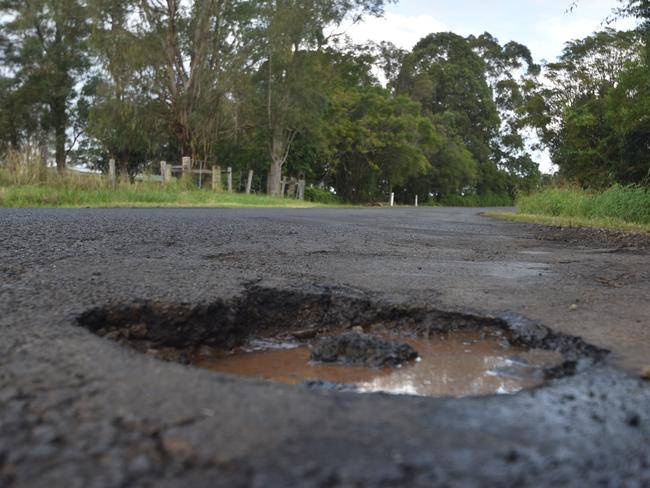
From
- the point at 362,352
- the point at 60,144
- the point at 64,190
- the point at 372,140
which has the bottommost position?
the point at 362,352

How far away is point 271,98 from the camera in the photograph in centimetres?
3045

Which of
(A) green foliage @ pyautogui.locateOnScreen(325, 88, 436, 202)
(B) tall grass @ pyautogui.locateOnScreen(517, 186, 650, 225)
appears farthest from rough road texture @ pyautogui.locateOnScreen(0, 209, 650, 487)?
(A) green foliage @ pyautogui.locateOnScreen(325, 88, 436, 202)

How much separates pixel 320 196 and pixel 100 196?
931 inches

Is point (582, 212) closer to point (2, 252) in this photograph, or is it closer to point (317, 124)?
point (2, 252)

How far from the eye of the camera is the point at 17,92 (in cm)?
3722

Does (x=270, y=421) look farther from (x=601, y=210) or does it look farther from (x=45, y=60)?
(x=45, y=60)

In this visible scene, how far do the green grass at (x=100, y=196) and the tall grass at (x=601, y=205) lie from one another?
9047mm

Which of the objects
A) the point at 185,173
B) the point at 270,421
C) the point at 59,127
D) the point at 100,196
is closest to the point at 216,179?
the point at 185,173

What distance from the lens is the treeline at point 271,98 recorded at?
73.0ft

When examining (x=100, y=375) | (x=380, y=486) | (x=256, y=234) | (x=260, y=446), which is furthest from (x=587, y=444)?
(x=256, y=234)

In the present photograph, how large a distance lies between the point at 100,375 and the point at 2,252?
9.83 feet

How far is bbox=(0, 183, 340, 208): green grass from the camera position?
13.2 metres

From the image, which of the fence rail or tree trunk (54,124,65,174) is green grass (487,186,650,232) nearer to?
the fence rail

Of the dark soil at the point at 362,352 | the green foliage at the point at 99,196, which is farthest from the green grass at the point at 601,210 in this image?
the green foliage at the point at 99,196
